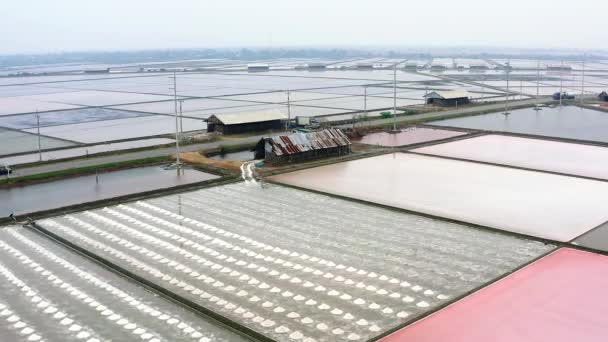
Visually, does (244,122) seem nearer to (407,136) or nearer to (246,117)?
(246,117)

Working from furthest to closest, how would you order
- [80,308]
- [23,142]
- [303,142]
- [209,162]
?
[23,142], [303,142], [209,162], [80,308]

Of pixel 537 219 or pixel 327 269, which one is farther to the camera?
pixel 537 219

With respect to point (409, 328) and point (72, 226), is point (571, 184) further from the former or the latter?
point (72, 226)

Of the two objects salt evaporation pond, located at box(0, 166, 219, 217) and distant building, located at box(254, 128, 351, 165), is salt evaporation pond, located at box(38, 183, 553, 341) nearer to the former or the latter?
salt evaporation pond, located at box(0, 166, 219, 217)

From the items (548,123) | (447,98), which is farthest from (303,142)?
(447,98)

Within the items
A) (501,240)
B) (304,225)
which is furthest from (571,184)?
(304,225)

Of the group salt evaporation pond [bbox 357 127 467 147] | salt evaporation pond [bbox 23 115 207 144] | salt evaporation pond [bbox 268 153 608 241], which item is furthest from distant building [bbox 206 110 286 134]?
Answer: salt evaporation pond [bbox 268 153 608 241]
